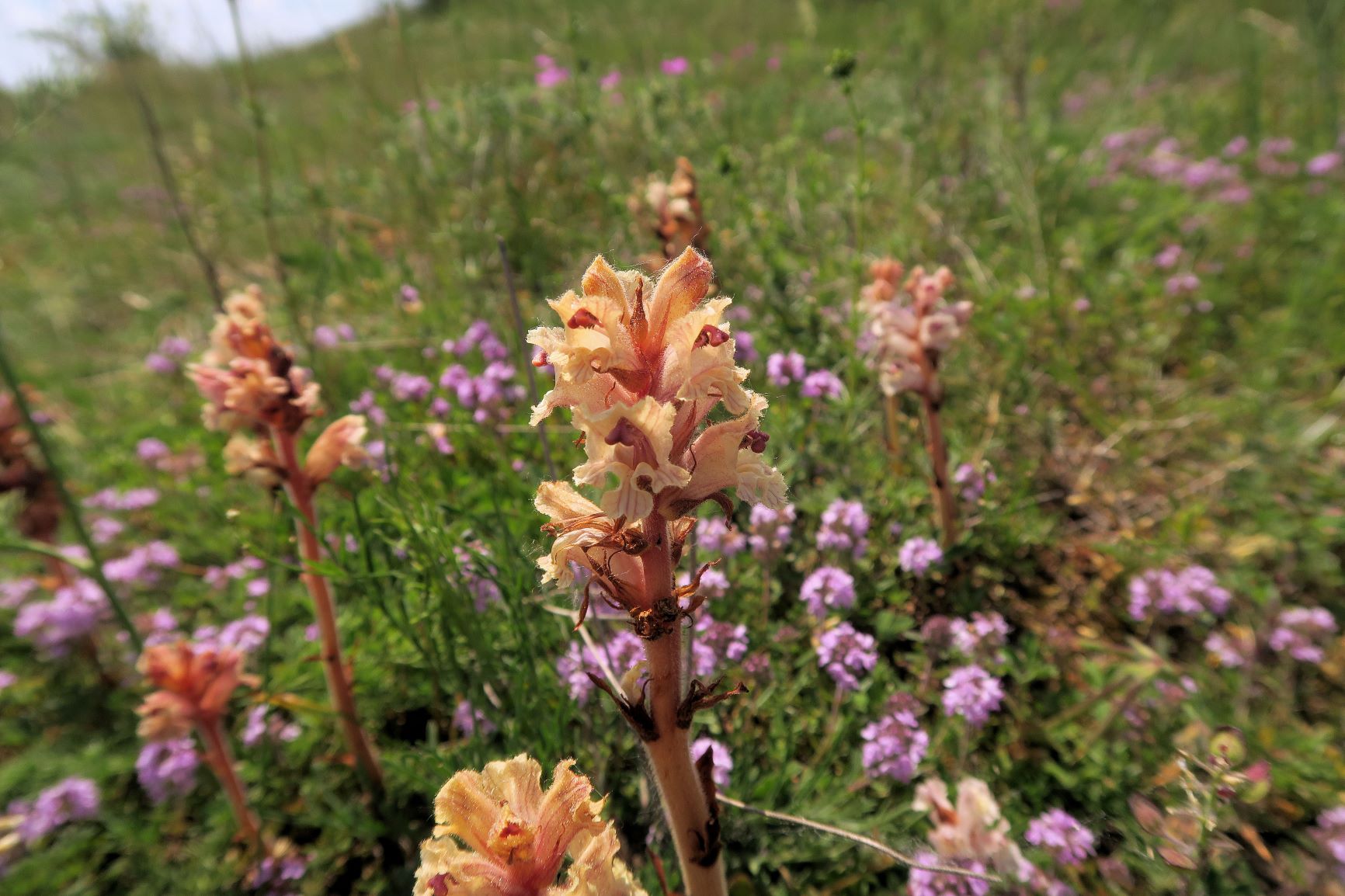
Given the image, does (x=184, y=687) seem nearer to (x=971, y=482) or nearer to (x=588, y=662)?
(x=588, y=662)

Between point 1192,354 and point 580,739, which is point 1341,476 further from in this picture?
point 580,739

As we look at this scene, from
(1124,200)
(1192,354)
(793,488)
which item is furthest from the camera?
(1124,200)

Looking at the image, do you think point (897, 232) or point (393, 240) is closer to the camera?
point (897, 232)

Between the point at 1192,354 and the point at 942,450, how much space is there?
219cm

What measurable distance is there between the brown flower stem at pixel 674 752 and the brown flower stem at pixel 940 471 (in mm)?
1484

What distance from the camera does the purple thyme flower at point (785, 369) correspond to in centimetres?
276

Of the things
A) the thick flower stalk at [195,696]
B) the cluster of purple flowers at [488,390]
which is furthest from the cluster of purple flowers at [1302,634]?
the thick flower stalk at [195,696]

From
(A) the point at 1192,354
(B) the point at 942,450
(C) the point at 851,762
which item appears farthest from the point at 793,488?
(A) the point at 1192,354

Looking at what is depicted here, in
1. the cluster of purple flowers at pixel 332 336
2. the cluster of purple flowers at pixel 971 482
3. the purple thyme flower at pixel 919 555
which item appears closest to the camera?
the purple thyme flower at pixel 919 555

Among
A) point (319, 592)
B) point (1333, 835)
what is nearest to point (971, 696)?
point (1333, 835)

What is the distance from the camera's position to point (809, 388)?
2.69m

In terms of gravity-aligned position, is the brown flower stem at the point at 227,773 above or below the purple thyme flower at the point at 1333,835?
above

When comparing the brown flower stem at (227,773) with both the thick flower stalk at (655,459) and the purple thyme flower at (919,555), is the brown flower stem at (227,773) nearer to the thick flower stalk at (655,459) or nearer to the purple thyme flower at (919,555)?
the thick flower stalk at (655,459)

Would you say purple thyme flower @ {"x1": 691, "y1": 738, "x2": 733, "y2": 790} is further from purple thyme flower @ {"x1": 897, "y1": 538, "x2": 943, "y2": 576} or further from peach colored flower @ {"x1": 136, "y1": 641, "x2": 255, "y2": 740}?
peach colored flower @ {"x1": 136, "y1": 641, "x2": 255, "y2": 740}
